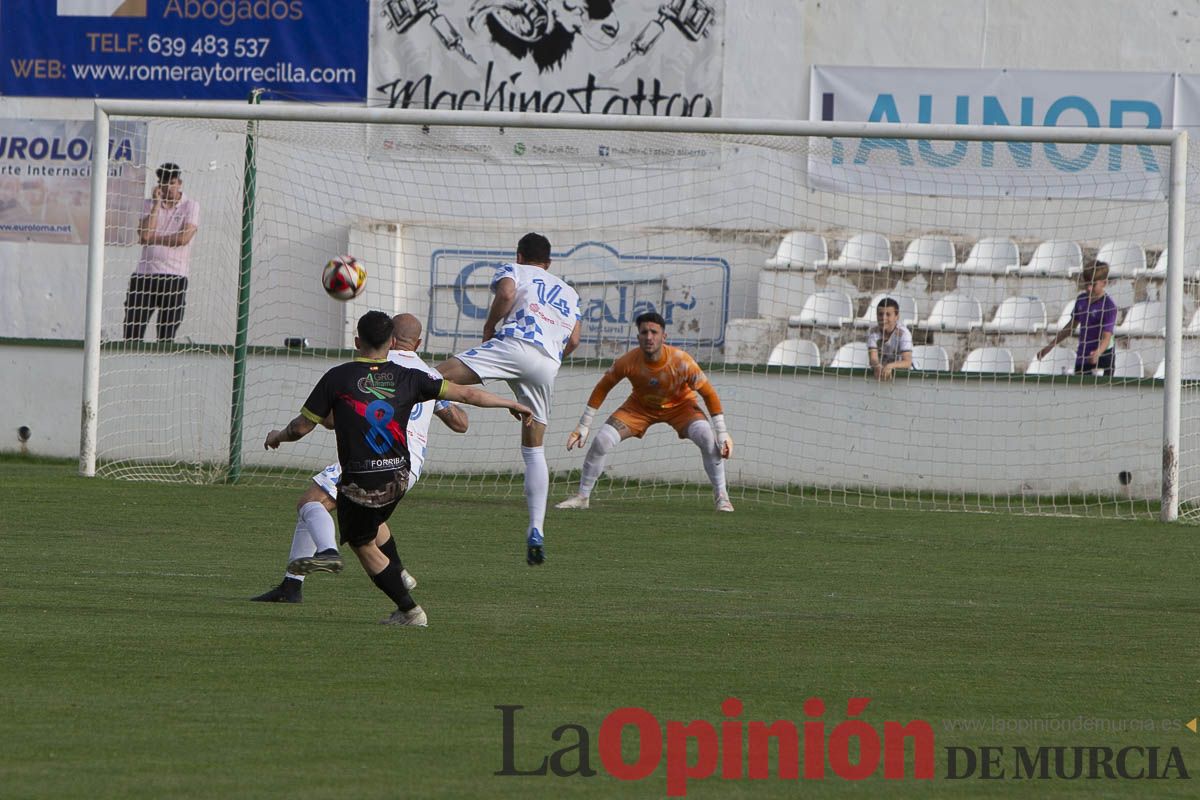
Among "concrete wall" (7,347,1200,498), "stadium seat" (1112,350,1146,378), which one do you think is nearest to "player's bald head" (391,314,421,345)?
"concrete wall" (7,347,1200,498)

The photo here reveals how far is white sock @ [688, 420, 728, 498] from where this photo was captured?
13.9 metres

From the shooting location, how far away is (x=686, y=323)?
17.7 metres

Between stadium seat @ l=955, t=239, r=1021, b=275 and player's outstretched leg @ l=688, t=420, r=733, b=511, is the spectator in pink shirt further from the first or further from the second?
stadium seat @ l=955, t=239, r=1021, b=275

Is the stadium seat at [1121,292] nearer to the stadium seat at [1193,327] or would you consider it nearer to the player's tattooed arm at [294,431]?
the stadium seat at [1193,327]

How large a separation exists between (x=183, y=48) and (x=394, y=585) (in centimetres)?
1345

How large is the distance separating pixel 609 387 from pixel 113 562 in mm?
5454

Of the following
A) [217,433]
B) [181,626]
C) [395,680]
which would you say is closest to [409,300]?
[217,433]

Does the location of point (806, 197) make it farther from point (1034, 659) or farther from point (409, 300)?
point (1034, 659)

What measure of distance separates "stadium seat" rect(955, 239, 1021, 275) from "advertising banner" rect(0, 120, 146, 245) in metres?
9.53

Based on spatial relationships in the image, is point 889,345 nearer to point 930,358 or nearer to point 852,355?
point 852,355

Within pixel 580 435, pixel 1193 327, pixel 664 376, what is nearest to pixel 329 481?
pixel 580 435

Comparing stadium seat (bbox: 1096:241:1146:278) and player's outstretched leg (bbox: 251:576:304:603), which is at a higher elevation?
stadium seat (bbox: 1096:241:1146:278)

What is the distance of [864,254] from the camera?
17.7 meters

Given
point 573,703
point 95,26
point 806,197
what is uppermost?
point 95,26
